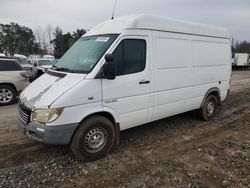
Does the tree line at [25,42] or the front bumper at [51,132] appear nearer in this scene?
the front bumper at [51,132]

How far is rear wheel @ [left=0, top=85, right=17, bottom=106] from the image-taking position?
917 cm

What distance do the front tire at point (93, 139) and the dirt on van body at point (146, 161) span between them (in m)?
0.16

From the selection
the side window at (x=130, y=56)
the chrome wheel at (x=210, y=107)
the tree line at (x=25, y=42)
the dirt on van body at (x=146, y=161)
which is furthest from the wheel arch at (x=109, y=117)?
the tree line at (x=25, y=42)

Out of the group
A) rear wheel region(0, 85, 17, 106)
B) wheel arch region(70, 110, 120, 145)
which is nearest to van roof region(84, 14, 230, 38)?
wheel arch region(70, 110, 120, 145)

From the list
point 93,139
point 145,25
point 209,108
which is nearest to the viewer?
point 93,139

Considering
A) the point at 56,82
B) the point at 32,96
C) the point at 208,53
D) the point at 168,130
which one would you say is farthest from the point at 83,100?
the point at 208,53

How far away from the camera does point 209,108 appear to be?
23.1 feet

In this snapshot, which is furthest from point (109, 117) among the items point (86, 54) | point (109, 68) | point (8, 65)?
point (8, 65)

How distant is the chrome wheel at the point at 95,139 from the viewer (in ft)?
14.3

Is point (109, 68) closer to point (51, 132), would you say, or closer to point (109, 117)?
point (109, 117)

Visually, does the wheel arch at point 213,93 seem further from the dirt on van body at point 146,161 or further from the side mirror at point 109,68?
the side mirror at point 109,68

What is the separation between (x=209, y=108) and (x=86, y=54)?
4.19 meters

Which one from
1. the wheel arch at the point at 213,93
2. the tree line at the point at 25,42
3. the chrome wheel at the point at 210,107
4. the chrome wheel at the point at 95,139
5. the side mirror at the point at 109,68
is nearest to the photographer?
the side mirror at the point at 109,68

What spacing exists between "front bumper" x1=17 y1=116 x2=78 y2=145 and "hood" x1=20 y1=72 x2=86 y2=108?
14.0 inches
